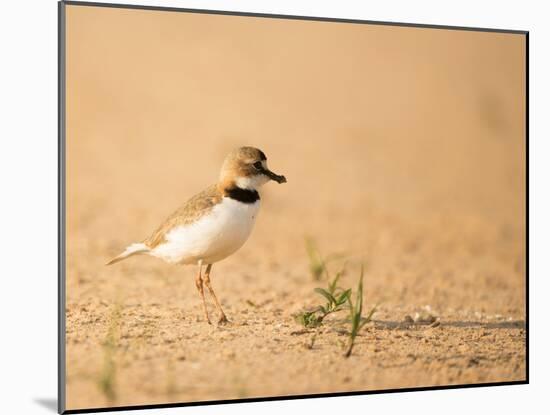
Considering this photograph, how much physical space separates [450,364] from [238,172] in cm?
205

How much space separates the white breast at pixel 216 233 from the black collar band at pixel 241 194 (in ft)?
0.10

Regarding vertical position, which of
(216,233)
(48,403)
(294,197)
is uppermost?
(294,197)

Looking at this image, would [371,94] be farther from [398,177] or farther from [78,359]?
[78,359]

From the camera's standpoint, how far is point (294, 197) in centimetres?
1207

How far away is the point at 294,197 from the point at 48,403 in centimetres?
666

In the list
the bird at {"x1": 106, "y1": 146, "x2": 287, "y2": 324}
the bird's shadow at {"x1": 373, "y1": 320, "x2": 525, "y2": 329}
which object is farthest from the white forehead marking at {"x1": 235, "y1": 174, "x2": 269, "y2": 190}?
the bird's shadow at {"x1": 373, "y1": 320, "x2": 525, "y2": 329}

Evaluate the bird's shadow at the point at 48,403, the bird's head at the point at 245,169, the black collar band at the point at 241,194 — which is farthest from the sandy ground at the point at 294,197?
the bird's head at the point at 245,169

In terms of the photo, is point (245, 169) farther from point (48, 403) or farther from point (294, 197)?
point (294, 197)

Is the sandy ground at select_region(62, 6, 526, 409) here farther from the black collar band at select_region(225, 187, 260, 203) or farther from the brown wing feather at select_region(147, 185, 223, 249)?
the black collar band at select_region(225, 187, 260, 203)

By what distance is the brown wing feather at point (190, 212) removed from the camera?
617cm

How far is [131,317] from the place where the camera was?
259 inches

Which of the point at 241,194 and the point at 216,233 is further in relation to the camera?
the point at 241,194

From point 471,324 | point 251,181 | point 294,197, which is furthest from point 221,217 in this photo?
point 294,197

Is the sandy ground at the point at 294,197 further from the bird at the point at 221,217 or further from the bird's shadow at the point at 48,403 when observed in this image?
the bird at the point at 221,217
